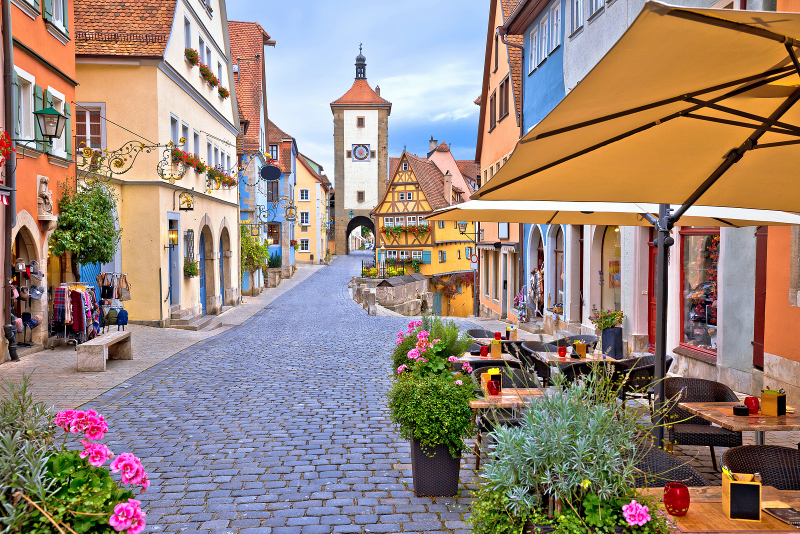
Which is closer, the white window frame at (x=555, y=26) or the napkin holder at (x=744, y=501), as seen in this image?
the napkin holder at (x=744, y=501)

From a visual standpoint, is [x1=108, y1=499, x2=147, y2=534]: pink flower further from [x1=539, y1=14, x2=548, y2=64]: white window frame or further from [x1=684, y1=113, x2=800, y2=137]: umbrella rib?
[x1=539, y1=14, x2=548, y2=64]: white window frame

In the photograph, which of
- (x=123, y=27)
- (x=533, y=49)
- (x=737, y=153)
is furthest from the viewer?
(x=533, y=49)

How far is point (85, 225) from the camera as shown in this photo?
12.1 metres

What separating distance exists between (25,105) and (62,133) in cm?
86

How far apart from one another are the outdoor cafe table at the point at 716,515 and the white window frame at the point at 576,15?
492 inches

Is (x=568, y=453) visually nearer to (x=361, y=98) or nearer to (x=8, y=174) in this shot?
(x=8, y=174)

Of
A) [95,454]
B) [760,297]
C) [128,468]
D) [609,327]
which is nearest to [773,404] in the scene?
[760,297]

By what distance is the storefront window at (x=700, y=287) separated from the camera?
9.41 meters

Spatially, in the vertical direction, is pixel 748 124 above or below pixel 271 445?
above

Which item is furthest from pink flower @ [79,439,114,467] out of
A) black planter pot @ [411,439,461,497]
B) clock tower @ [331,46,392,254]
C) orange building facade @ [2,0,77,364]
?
clock tower @ [331,46,392,254]

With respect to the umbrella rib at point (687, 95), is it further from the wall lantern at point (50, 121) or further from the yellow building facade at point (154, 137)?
the yellow building facade at point (154, 137)

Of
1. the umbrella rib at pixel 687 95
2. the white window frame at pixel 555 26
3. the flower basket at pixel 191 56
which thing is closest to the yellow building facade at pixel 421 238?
the flower basket at pixel 191 56

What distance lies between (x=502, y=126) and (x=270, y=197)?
2105cm

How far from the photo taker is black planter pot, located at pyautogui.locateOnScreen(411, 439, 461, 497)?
471cm
